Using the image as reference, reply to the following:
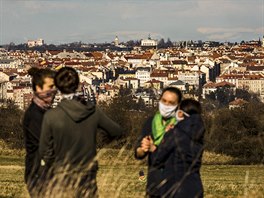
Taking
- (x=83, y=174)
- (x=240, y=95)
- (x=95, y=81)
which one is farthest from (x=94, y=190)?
(x=95, y=81)

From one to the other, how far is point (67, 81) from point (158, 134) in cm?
79

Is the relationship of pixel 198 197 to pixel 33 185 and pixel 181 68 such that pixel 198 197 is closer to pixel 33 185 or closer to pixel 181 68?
pixel 33 185

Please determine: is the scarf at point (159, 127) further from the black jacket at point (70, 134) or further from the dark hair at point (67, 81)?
the dark hair at point (67, 81)

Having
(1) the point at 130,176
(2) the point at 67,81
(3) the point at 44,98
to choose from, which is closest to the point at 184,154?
(2) the point at 67,81

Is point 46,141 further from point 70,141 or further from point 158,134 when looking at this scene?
Answer: point 158,134

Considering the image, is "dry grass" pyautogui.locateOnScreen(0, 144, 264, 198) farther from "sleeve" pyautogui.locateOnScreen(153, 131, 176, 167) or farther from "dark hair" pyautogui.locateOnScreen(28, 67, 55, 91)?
"dark hair" pyautogui.locateOnScreen(28, 67, 55, 91)

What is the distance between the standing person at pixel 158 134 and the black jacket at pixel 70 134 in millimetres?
331

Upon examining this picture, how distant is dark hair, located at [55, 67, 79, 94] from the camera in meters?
5.35

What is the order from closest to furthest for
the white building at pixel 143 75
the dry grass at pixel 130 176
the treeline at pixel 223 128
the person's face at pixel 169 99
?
the person's face at pixel 169 99
the dry grass at pixel 130 176
the treeline at pixel 223 128
the white building at pixel 143 75

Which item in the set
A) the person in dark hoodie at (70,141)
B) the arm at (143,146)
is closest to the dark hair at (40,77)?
the person in dark hoodie at (70,141)

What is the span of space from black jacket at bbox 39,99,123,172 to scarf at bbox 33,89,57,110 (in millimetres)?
316

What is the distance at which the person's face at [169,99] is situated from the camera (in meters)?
5.70

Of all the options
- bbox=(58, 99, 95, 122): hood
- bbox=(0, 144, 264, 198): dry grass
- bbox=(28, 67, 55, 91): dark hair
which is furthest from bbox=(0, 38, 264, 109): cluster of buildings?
bbox=(58, 99, 95, 122): hood

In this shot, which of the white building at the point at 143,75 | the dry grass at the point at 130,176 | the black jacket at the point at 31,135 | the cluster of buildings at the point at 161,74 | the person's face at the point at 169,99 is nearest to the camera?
the black jacket at the point at 31,135
